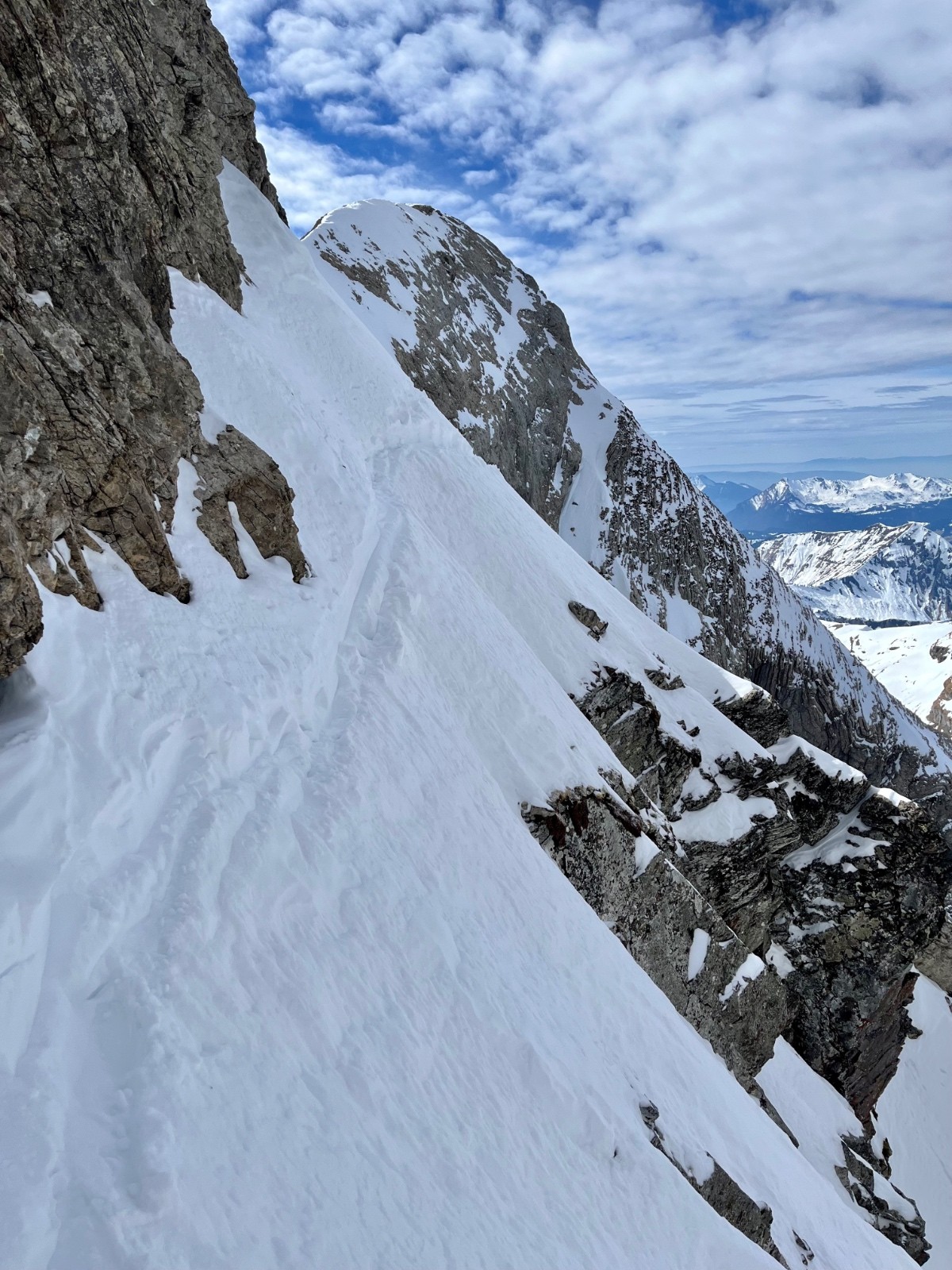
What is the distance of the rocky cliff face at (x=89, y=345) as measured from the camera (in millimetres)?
8789

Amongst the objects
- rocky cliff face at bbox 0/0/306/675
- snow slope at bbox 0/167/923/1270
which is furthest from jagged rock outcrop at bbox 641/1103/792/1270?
rocky cliff face at bbox 0/0/306/675

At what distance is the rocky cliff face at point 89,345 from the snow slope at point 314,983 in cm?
74

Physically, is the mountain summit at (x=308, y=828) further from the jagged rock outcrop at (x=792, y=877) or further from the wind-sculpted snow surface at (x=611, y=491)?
the wind-sculpted snow surface at (x=611, y=491)

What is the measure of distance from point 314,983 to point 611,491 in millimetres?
84925

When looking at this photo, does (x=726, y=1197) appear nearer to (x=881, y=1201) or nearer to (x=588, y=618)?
(x=588, y=618)

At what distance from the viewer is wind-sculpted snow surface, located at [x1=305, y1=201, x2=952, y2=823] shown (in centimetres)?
7381

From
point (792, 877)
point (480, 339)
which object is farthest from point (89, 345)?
point (480, 339)

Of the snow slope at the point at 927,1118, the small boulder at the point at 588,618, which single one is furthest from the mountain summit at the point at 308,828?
the snow slope at the point at 927,1118

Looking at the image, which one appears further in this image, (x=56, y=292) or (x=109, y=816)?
(x=56, y=292)

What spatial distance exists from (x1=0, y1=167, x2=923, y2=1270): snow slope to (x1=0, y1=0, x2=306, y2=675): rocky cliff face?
741 mm

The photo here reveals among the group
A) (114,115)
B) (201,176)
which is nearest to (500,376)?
(201,176)

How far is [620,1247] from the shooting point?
27.3 ft

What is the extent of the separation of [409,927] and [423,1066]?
1739 mm

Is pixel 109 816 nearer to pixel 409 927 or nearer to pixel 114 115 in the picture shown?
pixel 409 927
